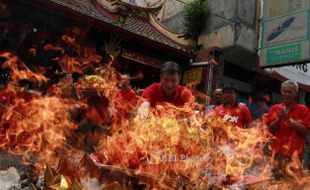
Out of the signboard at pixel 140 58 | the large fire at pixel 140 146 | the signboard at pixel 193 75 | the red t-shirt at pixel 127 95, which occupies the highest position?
the signboard at pixel 140 58

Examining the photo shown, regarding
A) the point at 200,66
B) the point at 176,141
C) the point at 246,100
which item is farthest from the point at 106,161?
the point at 246,100

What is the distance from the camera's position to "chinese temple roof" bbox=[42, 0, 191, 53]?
1127 cm

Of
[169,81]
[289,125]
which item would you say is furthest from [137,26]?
[169,81]

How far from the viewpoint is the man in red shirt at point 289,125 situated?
5.38m

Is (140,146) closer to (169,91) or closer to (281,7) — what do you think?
(169,91)

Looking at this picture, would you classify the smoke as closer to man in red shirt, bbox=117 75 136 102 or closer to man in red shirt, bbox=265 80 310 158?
man in red shirt, bbox=117 75 136 102

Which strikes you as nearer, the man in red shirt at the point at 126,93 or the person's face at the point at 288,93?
the person's face at the point at 288,93

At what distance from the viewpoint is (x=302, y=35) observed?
10.1m

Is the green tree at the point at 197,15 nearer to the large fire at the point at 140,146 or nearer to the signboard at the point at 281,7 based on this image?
the signboard at the point at 281,7

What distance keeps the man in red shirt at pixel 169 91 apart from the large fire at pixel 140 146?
19cm

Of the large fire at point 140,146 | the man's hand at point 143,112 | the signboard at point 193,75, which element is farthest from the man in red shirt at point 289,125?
the signboard at point 193,75

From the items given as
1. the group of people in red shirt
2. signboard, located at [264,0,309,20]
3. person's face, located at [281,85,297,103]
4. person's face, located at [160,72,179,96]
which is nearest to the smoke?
the group of people in red shirt

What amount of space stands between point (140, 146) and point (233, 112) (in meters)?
2.93

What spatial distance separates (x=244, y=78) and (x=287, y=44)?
443cm
